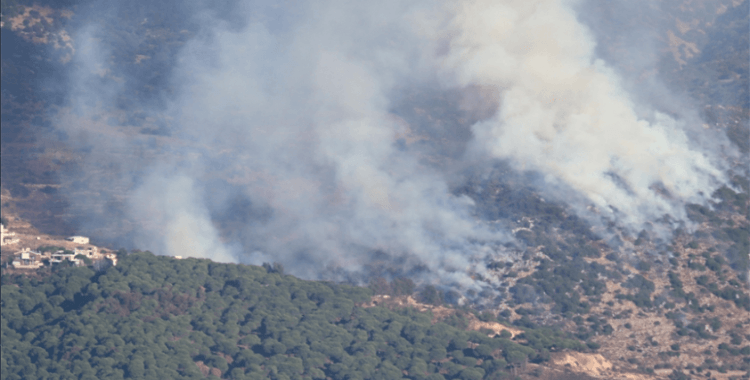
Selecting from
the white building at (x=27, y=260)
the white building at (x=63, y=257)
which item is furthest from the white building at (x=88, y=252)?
the white building at (x=27, y=260)

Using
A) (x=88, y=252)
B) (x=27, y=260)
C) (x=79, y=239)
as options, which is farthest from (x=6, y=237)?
(x=88, y=252)

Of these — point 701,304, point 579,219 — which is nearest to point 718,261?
point 701,304

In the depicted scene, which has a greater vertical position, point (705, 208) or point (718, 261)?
point (705, 208)

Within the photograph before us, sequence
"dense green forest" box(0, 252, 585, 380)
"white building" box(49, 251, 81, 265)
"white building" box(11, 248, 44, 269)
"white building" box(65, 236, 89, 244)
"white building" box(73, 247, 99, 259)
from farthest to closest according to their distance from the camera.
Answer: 1. "white building" box(65, 236, 89, 244)
2. "white building" box(73, 247, 99, 259)
3. "white building" box(49, 251, 81, 265)
4. "white building" box(11, 248, 44, 269)
5. "dense green forest" box(0, 252, 585, 380)

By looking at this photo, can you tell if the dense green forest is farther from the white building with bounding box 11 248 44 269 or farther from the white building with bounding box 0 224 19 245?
the white building with bounding box 0 224 19 245

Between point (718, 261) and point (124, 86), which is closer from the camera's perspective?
point (718, 261)

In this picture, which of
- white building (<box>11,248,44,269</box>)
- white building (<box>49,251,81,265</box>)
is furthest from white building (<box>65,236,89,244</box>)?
white building (<box>11,248,44,269</box>)

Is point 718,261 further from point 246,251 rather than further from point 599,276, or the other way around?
point 246,251
